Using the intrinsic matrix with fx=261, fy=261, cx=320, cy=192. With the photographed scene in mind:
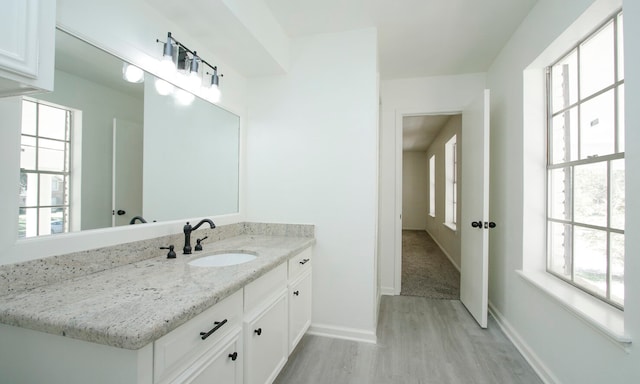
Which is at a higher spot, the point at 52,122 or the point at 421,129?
the point at 421,129

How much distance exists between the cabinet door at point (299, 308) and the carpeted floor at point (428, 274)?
1584 mm

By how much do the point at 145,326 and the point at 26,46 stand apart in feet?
2.59

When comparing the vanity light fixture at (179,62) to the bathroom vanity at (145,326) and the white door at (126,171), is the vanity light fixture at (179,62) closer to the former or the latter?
the white door at (126,171)

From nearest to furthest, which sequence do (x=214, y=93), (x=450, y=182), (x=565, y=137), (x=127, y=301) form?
(x=127, y=301) → (x=565, y=137) → (x=214, y=93) → (x=450, y=182)

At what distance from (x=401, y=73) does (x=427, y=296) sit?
258 centimetres

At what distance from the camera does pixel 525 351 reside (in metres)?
1.88

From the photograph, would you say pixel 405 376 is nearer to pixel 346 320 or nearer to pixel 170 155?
pixel 346 320

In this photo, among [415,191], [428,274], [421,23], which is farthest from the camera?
[415,191]

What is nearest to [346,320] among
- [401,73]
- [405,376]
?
[405,376]

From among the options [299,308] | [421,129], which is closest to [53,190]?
[299,308]

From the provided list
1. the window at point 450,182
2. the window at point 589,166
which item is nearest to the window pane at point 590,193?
the window at point 589,166

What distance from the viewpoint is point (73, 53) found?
1114 mm

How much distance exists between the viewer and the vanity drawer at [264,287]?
1.24 meters

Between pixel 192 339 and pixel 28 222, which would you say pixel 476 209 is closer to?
pixel 192 339
